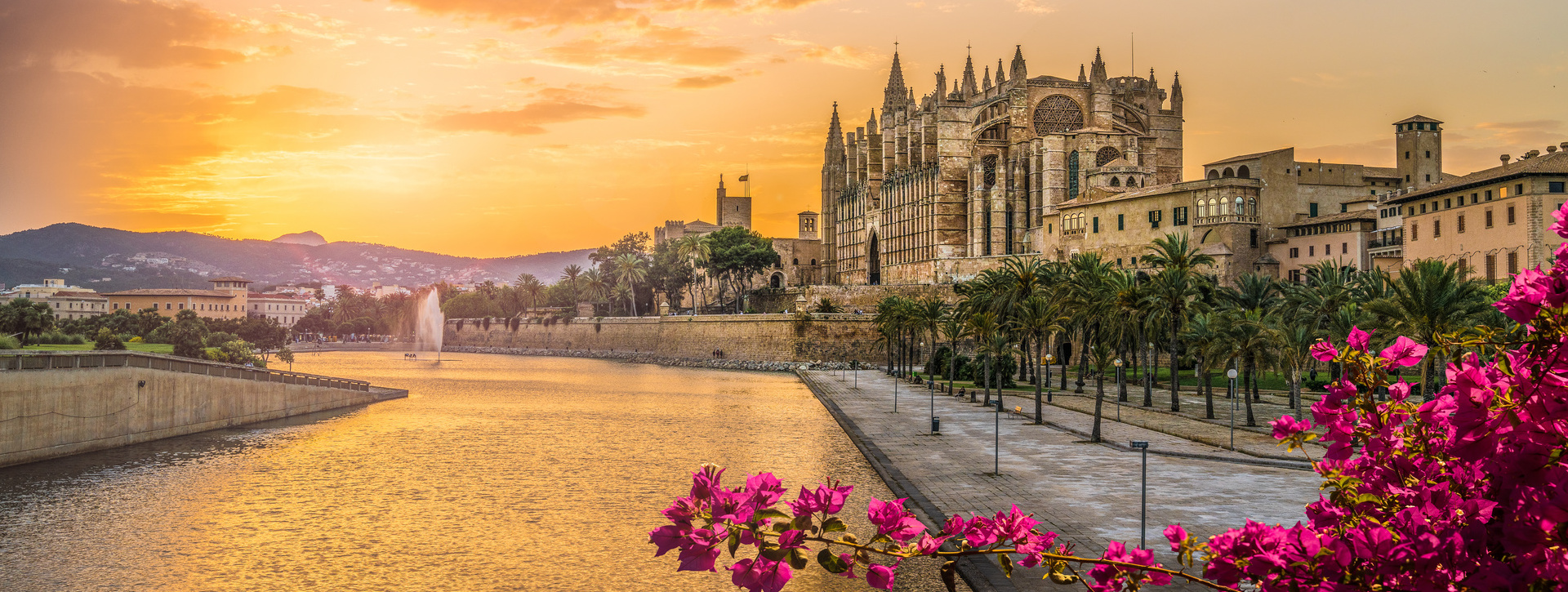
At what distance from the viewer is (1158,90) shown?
287 feet

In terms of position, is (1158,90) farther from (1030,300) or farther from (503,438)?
(503,438)

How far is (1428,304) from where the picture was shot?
29594 mm

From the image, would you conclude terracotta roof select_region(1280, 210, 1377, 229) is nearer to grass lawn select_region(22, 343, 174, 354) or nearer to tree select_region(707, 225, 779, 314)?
tree select_region(707, 225, 779, 314)

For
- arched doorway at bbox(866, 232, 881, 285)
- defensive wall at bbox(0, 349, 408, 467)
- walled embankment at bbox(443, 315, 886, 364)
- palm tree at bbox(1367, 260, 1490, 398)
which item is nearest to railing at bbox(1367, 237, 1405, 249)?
palm tree at bbox(1367, 260, 1490, 398)

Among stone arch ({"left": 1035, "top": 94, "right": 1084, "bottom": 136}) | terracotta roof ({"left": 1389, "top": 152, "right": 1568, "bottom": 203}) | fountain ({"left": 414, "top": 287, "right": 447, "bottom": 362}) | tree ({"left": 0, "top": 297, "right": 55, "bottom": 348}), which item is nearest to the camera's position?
terracotta roof ({"left": 1389, "top": 152, "right": 1568, "bottom": 203})

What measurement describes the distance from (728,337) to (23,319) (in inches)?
1866

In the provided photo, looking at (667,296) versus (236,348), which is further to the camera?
(667,296)

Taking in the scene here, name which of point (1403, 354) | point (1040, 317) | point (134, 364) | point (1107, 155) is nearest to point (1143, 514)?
point (1403, 354)

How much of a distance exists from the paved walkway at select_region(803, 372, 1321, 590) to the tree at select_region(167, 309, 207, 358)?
1626 inches

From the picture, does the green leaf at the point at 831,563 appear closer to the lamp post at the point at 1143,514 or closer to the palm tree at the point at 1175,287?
the lamp post at the point at 1143,514

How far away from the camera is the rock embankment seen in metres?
80.4

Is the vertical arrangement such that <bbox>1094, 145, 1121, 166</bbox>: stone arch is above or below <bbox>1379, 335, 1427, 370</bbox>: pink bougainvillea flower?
above

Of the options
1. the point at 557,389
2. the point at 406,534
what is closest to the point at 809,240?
the point at 557,389

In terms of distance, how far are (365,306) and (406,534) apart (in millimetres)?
154909
